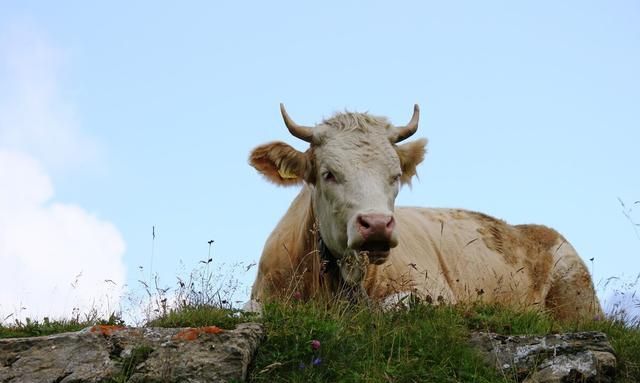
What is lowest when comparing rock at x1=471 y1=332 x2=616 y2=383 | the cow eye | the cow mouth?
rock at x1=471 y1=332 x2=616 y2=383

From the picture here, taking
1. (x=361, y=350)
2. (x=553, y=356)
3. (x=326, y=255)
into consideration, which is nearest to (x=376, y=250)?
(x=326, y=255)

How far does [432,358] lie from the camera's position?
22.2 feet

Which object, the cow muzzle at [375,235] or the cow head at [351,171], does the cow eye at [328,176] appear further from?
the cow muzzle at [375,235]

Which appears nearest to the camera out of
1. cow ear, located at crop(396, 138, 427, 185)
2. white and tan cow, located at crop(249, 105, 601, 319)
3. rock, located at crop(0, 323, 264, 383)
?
rock, located at crop(0, 323, 264, 383)

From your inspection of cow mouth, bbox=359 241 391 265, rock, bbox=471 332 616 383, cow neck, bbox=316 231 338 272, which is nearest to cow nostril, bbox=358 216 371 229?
cow mouth, bbox=359 241 391 265

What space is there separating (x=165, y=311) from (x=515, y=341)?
8.77 ft

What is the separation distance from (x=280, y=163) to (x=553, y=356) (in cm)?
415

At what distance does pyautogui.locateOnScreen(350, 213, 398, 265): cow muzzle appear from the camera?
8266 millimetres

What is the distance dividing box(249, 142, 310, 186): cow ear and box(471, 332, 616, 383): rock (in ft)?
11.3

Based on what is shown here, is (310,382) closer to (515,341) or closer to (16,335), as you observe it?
(515,341)

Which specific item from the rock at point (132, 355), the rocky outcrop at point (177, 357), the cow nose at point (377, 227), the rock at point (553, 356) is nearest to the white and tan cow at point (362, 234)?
the cow nose at point (377, 227)

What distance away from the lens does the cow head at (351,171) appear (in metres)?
8.48

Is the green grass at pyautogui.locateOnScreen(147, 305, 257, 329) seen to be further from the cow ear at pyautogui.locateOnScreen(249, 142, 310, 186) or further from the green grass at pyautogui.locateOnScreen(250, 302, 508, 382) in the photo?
the cow ear at pyautogui.locateOnScreen(249, 142, 310, 186)

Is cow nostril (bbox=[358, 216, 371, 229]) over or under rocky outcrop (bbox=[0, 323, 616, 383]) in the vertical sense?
over
